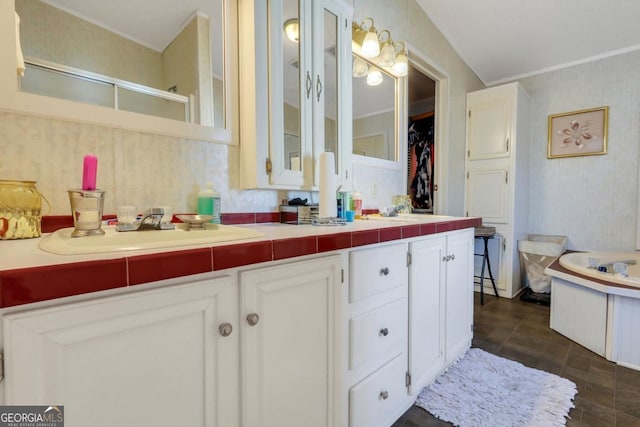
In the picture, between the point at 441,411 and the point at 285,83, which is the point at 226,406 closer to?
the point at 441,411

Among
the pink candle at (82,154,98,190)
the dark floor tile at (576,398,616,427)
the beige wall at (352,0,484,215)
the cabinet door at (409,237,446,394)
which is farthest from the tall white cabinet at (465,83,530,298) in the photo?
the pink candle at (82,154,98,190)

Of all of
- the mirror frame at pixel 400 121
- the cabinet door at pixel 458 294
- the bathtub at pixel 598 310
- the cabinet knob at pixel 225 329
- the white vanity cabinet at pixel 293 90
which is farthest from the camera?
the mirror frame at pixel 400 121

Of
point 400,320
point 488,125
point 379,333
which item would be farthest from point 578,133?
point 379,333

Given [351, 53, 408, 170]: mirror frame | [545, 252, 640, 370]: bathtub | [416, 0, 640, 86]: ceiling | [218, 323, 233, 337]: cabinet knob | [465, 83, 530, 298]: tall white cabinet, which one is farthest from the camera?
[465, 83, 530, 298]: tall white cabinet

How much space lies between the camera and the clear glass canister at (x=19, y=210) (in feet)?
2.37

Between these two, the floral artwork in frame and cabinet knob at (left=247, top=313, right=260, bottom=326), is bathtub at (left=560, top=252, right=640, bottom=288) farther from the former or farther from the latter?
cabinet knob at (left=247, top=313, right=260, bottom=326)

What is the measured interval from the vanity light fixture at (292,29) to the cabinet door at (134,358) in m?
1.19

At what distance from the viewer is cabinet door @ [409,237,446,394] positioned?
1.34 meters

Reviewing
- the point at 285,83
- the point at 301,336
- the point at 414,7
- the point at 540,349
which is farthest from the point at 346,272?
the point at 414,7

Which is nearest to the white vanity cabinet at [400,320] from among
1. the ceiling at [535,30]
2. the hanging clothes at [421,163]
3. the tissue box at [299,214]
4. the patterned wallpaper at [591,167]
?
the tissue box at [299,214]

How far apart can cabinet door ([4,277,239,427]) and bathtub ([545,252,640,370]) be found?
92.2 inches

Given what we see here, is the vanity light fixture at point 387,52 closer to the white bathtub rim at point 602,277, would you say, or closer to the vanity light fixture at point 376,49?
the vanity light fixture at point 376,49

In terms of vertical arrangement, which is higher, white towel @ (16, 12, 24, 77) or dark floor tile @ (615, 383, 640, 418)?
white towel @ (16, 12, 24, 77)

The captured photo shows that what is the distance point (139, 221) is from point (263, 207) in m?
0.56
